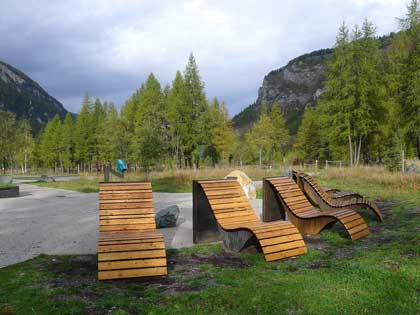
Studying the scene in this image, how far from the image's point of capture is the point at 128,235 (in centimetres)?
529

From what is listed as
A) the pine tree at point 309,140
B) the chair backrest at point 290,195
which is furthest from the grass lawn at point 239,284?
the pine tree at point 309,140

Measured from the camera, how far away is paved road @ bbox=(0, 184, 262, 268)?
6312 millimetres

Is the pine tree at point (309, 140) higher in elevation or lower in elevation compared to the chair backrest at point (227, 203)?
A: higher

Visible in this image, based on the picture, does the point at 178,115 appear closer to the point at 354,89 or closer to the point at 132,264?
the point at 354,89

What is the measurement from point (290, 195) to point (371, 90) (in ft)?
92.0

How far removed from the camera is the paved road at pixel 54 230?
631 centimetres

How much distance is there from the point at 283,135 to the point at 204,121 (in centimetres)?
1792

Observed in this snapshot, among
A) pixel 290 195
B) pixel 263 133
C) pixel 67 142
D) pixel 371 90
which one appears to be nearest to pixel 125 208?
pixel 290 195

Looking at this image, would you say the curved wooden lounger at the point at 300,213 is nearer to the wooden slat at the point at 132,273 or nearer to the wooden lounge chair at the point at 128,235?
the wooden lounge chair at the point at 128,235

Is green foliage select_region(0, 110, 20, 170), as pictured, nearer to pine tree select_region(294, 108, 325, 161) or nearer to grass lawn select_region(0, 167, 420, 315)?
grass lawn select_region(0, 167, 420, 315)

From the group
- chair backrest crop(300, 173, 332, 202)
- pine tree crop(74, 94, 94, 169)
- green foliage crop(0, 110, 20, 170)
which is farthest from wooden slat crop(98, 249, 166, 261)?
pine tree crop(74, 94, 94, 169)

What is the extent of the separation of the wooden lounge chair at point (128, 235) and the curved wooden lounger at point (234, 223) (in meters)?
1.02

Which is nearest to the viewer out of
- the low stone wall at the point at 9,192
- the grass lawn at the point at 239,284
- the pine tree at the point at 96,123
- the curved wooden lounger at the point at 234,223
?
the grass lawn at the point at 239,284

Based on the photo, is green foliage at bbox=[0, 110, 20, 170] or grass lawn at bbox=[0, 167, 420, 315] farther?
green foliage at bbox=[0, 110, 20, 170]
